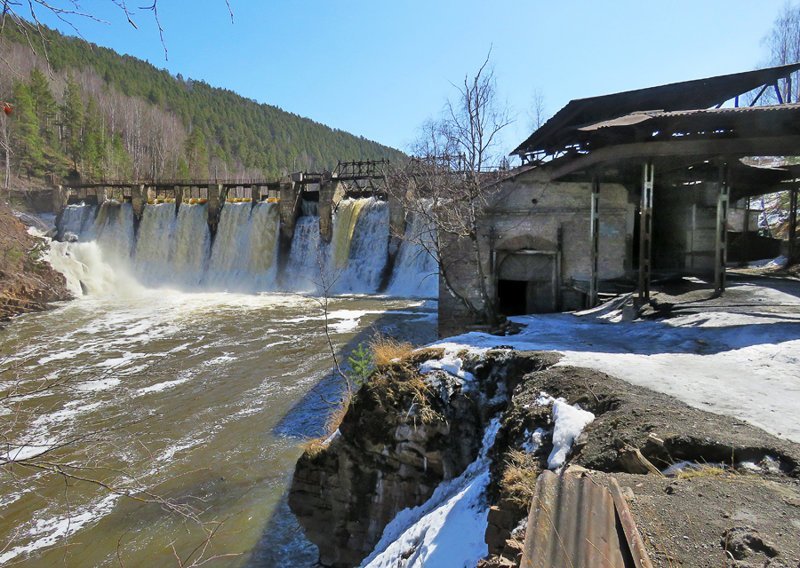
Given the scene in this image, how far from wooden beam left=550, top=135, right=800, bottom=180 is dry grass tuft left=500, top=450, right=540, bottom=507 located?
654cm

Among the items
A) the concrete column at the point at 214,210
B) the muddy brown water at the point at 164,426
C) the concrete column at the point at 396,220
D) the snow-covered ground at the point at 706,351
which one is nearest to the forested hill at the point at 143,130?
the snow-covered ground at the point at 706,351

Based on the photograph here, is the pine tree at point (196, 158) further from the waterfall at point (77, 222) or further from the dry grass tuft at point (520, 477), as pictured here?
the dry grass tuft at point (520, 477)

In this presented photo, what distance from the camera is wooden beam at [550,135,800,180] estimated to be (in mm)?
8164

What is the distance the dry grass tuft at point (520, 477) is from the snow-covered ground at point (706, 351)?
1653 millimetres

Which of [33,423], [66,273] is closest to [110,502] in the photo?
[33,423]

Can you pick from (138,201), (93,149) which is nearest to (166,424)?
(138,201)

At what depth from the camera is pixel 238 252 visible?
102ft

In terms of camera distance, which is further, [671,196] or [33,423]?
[671,196]

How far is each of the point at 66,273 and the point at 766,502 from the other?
32449 millimetres

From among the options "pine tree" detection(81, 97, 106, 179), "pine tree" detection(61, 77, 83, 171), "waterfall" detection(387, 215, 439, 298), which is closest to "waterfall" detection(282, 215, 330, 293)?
"waterfall" detection(387, 215, 439, 298)

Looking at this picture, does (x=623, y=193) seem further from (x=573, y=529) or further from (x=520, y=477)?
(x=573, y=529)

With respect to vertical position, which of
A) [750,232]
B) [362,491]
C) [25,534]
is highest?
[750,232]

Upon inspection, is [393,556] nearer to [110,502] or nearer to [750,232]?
[110,502]

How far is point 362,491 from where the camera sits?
6551 millimetres
